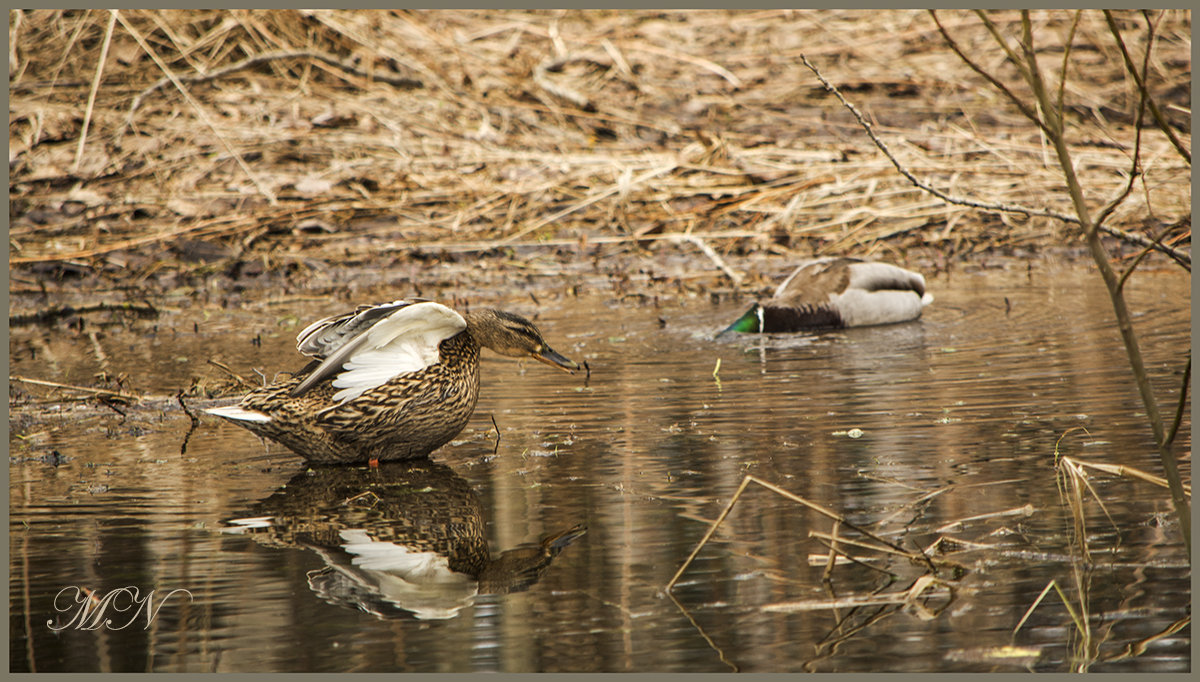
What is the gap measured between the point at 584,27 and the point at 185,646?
609 inches

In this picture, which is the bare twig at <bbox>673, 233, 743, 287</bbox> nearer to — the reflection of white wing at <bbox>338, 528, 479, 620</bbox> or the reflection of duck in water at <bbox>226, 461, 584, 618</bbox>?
the reflection of duck in water at <bbox>226, 461, 584, 618</bbox>

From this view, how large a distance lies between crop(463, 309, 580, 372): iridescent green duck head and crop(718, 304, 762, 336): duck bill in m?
2.82

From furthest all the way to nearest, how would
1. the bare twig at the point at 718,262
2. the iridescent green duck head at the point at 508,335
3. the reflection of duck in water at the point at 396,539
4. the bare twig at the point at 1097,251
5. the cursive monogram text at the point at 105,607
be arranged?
the bare twig at the point at 718,262, the iridescent green duck head at the point at 508,335, the reflection of duck in water at the point at 396,539, the cursive monogram text at the point at 105,607, the bare twig at the point at 1097,251

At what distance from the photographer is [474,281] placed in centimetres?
1086

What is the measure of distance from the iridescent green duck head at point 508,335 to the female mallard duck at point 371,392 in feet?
1.11

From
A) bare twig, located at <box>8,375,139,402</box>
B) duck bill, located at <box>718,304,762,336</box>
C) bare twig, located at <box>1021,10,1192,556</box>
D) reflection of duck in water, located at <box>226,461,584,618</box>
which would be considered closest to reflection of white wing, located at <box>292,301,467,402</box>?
reflection of duck in water, located at <box>226,461,584,618</box>

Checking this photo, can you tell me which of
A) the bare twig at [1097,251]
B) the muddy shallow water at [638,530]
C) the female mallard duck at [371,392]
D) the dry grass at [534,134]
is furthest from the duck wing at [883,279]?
the bare twig at [1097,251]

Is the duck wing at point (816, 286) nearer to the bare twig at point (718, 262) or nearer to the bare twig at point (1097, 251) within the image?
the bare twig at point (718, 262)

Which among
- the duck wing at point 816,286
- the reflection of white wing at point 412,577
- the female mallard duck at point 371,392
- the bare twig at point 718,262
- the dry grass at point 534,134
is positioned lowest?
the reflection of white wing at point 412,577

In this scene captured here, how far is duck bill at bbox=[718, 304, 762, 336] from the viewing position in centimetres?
838

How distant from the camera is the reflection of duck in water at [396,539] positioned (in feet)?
11.9

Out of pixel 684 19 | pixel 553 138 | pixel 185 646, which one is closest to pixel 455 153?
pixel 553 138

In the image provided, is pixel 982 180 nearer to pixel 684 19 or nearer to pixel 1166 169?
pixel 1166 169

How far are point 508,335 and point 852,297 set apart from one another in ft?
13.6
